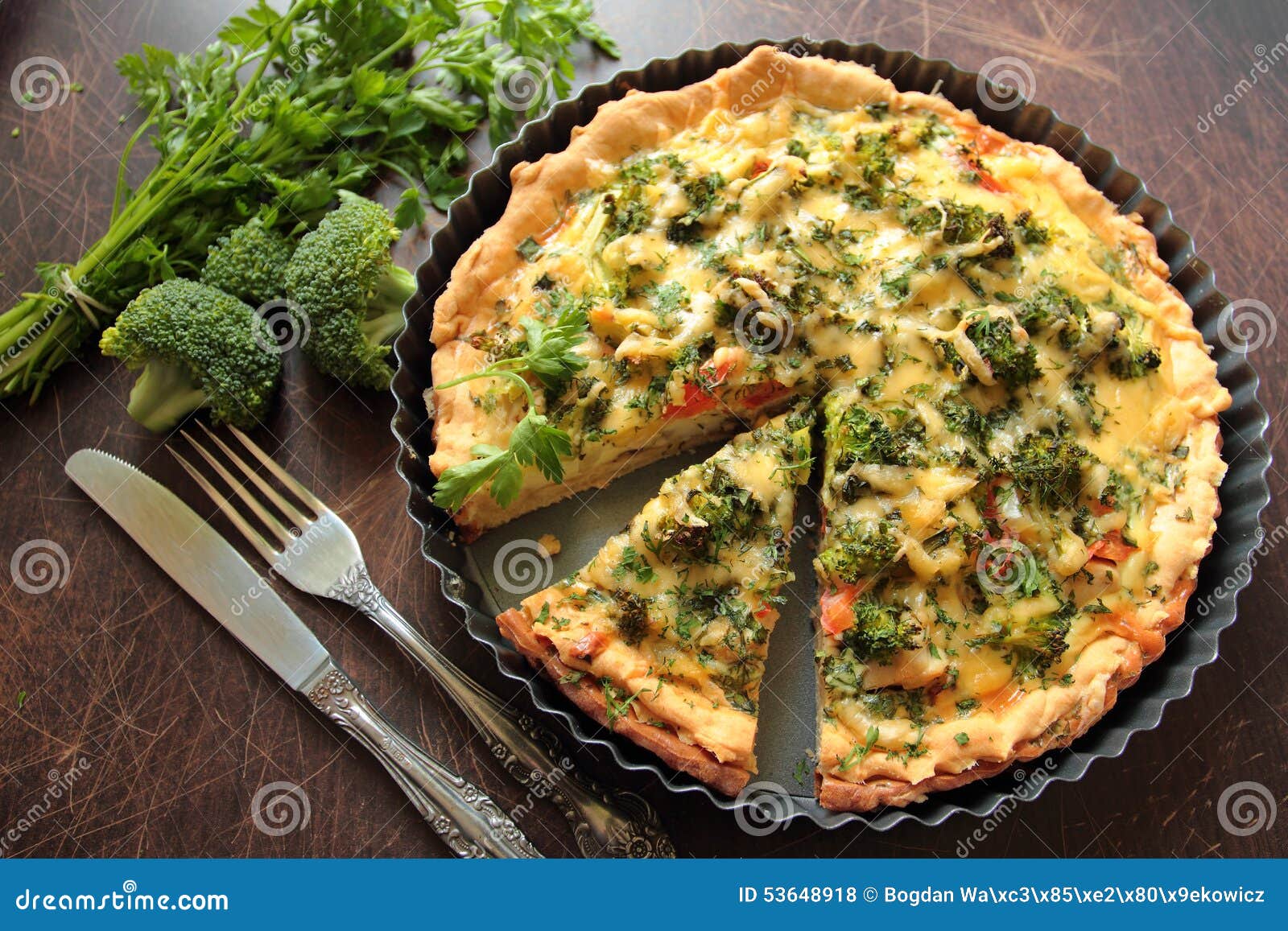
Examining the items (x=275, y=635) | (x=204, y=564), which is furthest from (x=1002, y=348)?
(x=204, y=564)

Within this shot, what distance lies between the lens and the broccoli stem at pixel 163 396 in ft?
16.4

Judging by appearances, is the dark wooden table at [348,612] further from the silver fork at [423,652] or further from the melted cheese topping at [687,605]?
the melted cheese topping at [687,605]

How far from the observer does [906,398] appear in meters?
4.75

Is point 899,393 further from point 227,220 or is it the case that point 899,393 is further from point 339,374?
point 227,220

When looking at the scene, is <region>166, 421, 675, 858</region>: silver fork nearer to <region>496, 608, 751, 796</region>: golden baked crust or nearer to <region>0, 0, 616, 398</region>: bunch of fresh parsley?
<region>496, 608, 751, 796</region>: golden baked crust

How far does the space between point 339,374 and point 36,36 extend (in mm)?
2850

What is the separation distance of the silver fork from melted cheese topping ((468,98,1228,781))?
603 millimetres

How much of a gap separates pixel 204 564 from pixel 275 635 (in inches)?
20.3

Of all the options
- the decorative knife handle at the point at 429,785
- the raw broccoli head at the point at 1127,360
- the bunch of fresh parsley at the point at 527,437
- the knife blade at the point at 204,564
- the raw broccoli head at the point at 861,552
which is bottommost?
the decorative knife handle at the point at 429,785

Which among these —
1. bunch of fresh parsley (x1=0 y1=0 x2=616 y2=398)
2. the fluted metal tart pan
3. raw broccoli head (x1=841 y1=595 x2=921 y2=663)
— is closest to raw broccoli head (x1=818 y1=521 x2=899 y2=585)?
raw broccoli head (x1=841 y1=595 x2=921 y2=663)

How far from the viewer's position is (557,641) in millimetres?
4406

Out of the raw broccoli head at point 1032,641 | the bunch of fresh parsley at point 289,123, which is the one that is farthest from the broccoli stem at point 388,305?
the raw broccoli head at point 1032,641

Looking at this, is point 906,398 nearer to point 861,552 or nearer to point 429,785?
point 861,552

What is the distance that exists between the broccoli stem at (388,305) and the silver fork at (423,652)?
0.84 meters
